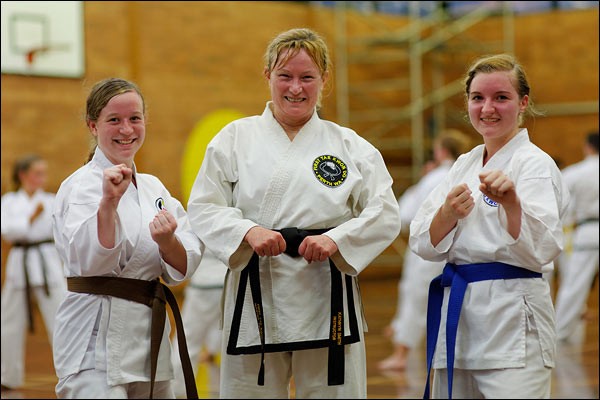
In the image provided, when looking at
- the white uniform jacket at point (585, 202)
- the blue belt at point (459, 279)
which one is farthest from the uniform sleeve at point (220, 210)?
the white uniform jacket at point (585, 202)

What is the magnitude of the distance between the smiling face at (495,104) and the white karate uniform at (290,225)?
0.41 meters

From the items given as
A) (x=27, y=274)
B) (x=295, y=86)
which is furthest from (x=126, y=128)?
(x=27, y=274)

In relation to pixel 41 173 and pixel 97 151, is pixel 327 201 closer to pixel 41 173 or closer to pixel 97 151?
pixel 97 151

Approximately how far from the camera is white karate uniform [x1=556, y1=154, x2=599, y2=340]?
834cm

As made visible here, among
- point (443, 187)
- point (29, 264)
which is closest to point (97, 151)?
point (443, 187)

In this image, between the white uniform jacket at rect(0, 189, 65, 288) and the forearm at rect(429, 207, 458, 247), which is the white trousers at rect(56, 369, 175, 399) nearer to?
the forearm at rect(429, 207, 458, 247)

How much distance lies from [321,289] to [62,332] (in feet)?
2.96

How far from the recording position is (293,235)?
3.15 m

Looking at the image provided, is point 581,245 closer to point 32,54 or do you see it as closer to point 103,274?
point 32,54

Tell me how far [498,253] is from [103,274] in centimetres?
132

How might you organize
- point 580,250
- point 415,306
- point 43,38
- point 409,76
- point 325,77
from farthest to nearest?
point 409,76
point 43,38
point 580,250
point 415,306
point 325,77

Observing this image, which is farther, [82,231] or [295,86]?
[295,86]

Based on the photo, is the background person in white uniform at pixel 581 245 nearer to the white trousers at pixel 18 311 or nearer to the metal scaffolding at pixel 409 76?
the white trousers at pixel 18 311

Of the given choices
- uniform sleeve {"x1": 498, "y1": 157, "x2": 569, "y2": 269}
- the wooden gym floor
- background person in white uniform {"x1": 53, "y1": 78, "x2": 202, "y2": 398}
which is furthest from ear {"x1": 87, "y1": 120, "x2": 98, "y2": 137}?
the wooden gym floor
